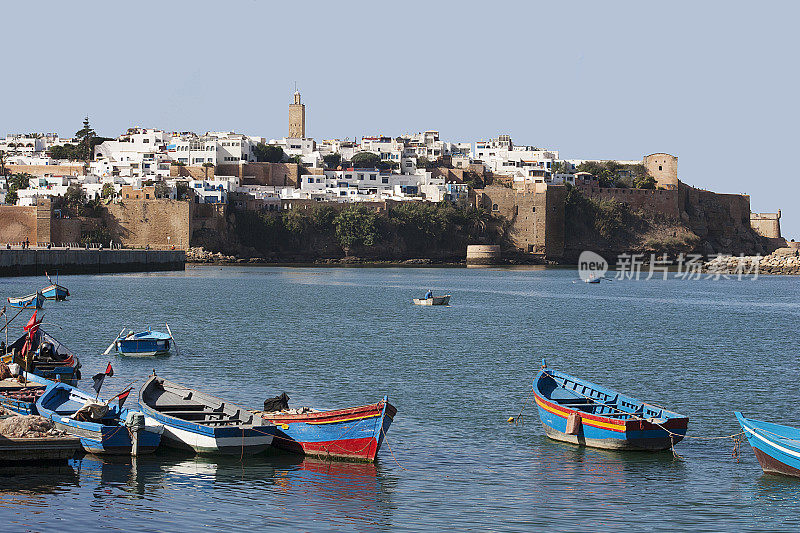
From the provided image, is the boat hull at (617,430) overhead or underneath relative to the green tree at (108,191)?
underneath

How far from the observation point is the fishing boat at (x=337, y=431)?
45.6ft

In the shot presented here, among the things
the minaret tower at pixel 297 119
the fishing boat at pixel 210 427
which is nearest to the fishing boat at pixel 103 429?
the fishing boat at pixel 210 427

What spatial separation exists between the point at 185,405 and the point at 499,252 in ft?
236

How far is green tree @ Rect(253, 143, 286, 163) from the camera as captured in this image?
92.8m

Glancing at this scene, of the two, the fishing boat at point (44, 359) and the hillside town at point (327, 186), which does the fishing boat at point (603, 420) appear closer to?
the fishing boat at point (44, 359)

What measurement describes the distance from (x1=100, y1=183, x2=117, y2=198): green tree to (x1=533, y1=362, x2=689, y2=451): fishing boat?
67.4m

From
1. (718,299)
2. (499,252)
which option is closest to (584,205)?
(499,252)

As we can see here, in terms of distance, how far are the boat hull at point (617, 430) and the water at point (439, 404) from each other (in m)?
0.23

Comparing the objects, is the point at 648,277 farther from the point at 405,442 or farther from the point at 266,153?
the point at 405,442

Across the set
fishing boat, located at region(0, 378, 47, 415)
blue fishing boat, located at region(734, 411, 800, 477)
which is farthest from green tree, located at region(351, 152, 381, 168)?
blue fishing boat, located at region(734, 411, 800, 477)

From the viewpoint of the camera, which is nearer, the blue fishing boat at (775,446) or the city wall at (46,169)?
the blue fishing boat at (775,446)

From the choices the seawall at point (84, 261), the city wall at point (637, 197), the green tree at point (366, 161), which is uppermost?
the green tree at point (366, 161)

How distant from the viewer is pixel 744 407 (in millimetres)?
19578

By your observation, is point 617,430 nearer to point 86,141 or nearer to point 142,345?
point 142,345
